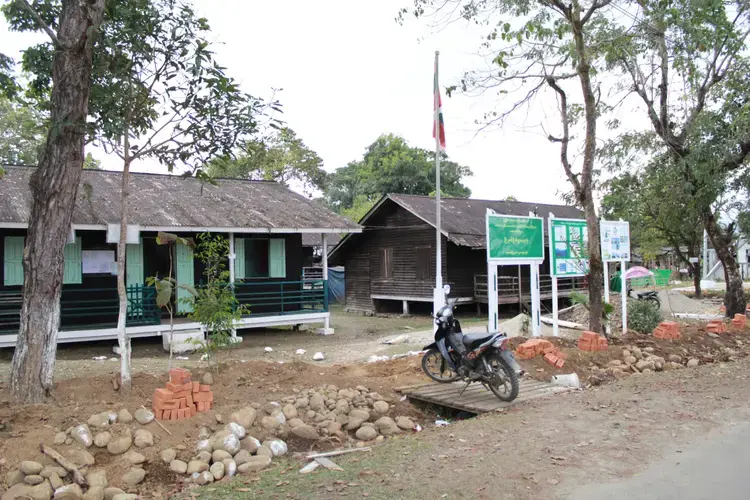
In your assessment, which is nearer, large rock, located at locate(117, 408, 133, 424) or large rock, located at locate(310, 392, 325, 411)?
large rock, located at locate(117, 408, 133, 424)

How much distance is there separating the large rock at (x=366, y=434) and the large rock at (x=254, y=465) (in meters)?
1.23

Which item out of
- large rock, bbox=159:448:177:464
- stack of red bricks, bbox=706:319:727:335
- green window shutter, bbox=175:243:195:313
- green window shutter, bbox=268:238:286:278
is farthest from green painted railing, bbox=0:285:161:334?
stack of red bricks, bbox=706:319:727:335

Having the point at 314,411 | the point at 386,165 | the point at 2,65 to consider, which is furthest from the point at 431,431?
the point at 386,165

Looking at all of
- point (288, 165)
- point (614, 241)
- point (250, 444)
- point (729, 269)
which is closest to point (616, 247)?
point (614, 241)

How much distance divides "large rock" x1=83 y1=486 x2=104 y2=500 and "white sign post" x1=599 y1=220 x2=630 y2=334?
1048 cm

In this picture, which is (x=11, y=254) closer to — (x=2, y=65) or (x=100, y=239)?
(x=100, y=239)

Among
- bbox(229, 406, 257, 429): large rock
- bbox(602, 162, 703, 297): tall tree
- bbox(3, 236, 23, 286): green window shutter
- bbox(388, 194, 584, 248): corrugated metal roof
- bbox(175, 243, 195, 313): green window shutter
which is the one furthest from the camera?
bbox(388, 194, 584, 248): corrugated metal roof

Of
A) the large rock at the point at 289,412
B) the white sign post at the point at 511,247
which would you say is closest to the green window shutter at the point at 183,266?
the white sign post at the point at 511,247

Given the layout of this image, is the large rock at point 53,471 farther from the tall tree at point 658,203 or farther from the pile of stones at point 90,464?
the tall tree at point 658,203

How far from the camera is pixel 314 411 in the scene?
6602 millimetres

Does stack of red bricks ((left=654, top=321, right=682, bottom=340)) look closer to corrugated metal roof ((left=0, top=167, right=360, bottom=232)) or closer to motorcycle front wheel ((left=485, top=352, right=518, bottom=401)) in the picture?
motorcycle front wheel ((left=485, top=352, right=518, bottom=401))

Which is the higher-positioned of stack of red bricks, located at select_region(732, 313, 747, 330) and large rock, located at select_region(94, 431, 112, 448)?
stack of red bricks, located at select_region(732, 313, 747, 330)

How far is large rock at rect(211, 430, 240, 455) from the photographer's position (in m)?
5.40

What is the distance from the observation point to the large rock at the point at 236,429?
223 inches
